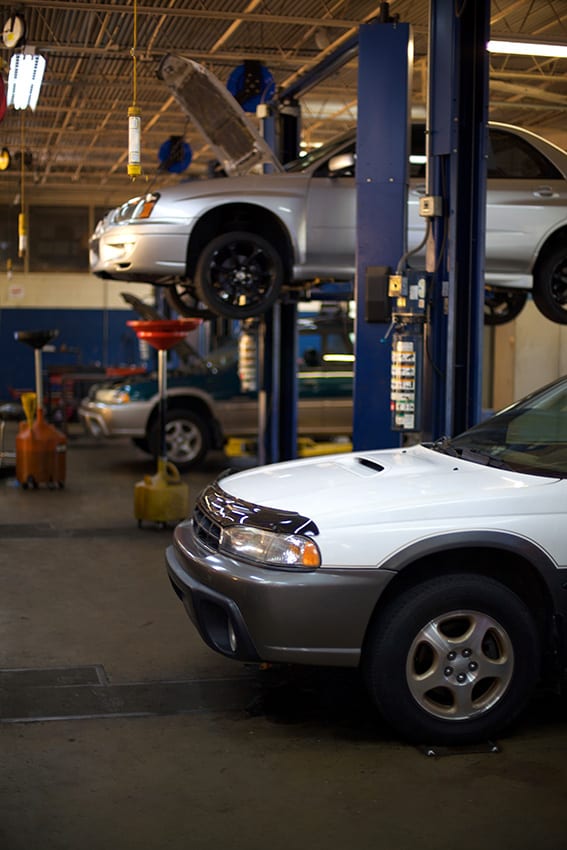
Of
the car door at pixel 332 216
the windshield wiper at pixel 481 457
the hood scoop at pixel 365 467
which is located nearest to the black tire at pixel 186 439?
the car door at pixel 332 216

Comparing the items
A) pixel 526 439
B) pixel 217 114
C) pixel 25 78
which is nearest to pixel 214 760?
pixel 526 439

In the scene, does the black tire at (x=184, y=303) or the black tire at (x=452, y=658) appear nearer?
the black tire at (x=452, y=658)

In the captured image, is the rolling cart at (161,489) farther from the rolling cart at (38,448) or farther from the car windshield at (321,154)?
the rolling cart at (38,448)

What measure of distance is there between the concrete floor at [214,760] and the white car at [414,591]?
28 centimetres

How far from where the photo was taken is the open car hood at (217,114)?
9023 mm

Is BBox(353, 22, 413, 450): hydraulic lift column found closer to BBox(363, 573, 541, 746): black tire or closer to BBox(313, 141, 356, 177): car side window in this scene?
BBox(313, 141, 356, 177): car side window

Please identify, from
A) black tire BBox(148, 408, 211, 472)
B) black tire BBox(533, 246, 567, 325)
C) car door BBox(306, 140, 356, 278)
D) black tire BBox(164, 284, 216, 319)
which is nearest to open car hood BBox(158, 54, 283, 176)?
car door BBox(306, 140, 356, 278)

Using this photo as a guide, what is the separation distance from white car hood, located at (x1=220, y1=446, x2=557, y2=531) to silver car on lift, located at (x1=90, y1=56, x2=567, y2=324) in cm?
459

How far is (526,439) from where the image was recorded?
439cm

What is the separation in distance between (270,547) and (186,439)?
28.7 feet

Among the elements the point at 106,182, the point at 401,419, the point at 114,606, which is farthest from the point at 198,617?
the point at 106,182

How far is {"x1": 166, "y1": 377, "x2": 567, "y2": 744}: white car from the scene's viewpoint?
3.67 m

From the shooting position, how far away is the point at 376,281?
23.6 feet

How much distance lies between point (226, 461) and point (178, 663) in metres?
9.19
